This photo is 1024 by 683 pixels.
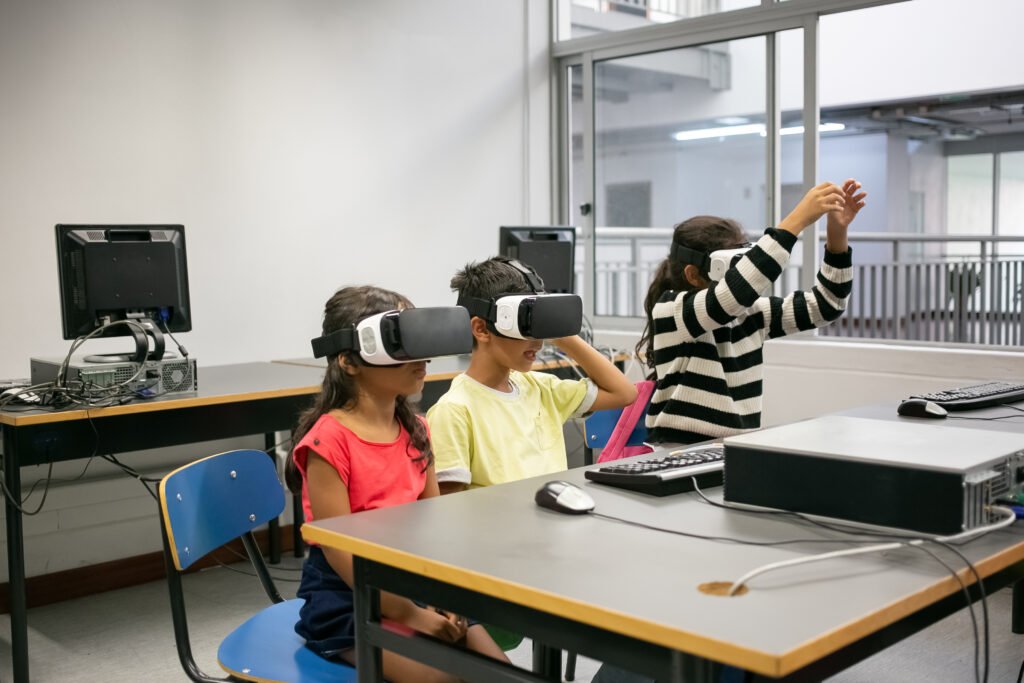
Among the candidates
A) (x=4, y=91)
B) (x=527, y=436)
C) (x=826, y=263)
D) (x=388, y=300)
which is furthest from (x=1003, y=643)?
(x=4, y=91)

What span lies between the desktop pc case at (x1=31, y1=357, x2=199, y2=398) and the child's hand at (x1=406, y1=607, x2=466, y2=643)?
1611mm

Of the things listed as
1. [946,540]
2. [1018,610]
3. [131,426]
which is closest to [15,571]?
[131,426]

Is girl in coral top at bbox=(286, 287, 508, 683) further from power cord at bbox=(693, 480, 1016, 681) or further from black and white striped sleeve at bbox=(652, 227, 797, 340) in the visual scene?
black and white striped sleeve at bbox=(652, 227, 797, 340)

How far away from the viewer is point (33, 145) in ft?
11.1

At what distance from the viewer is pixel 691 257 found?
241 cm

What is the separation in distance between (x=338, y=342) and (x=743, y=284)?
36.6 inches

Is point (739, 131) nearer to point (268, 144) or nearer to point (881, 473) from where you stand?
point (268, 144)

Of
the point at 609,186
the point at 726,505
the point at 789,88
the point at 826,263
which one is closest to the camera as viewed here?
the point at 726,505

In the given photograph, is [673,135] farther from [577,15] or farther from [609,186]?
[577,15]

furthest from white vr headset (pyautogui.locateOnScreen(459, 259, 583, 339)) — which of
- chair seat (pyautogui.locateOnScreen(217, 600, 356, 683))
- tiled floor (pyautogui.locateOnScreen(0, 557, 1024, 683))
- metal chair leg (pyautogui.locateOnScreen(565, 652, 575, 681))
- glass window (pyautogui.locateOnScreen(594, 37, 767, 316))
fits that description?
glass window (pyautogui.locateOnScreen(594, 37, 767, 316))

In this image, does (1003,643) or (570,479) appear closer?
(570,479)

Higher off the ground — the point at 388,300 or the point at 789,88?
the point at 789,88

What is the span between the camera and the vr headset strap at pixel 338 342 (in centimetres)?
173

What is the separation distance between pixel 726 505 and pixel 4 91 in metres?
2.93
